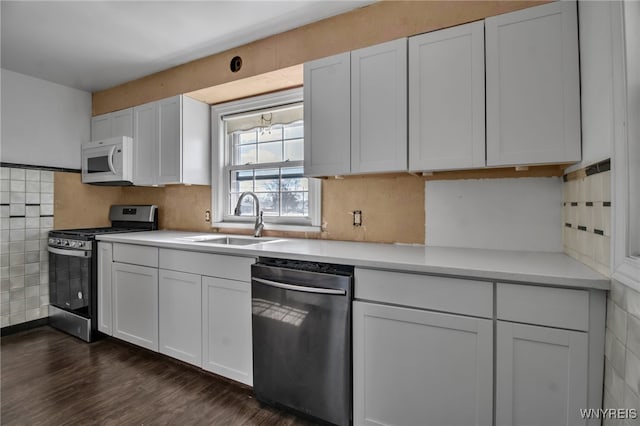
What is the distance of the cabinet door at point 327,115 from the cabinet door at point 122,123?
2088 mm

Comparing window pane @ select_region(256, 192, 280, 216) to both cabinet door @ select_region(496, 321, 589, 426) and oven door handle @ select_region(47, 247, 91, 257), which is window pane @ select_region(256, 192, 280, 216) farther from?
cabinet door @ select_region(496, 321, 589, 426)

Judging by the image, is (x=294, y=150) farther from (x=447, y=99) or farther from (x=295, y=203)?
(x=447, y=99)

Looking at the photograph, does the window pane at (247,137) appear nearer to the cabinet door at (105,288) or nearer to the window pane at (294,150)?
the window pane at (294,150)

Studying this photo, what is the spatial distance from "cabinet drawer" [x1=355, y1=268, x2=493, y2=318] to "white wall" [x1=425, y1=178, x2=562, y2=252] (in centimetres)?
65

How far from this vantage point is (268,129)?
283cm

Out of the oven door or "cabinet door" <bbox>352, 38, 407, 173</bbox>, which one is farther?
the oven door

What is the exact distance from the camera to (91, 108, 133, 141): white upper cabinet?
3.13 m

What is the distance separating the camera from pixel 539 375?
1.18 meters

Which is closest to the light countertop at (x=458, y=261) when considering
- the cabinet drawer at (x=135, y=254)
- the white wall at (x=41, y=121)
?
the cabinet drawer at (x=135, y=254)

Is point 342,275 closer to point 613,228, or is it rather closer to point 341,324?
point 341,324

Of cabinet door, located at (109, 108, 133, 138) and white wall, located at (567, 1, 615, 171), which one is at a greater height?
cabinet door, located at (109, 108, 133, 138)

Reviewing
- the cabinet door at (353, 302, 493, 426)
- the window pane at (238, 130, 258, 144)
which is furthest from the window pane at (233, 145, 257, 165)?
the cabinet door at (353, 302, 493, 426)

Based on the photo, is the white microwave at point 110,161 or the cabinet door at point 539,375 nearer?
the cabinet door at point 539,375

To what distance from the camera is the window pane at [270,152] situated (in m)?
2.77
